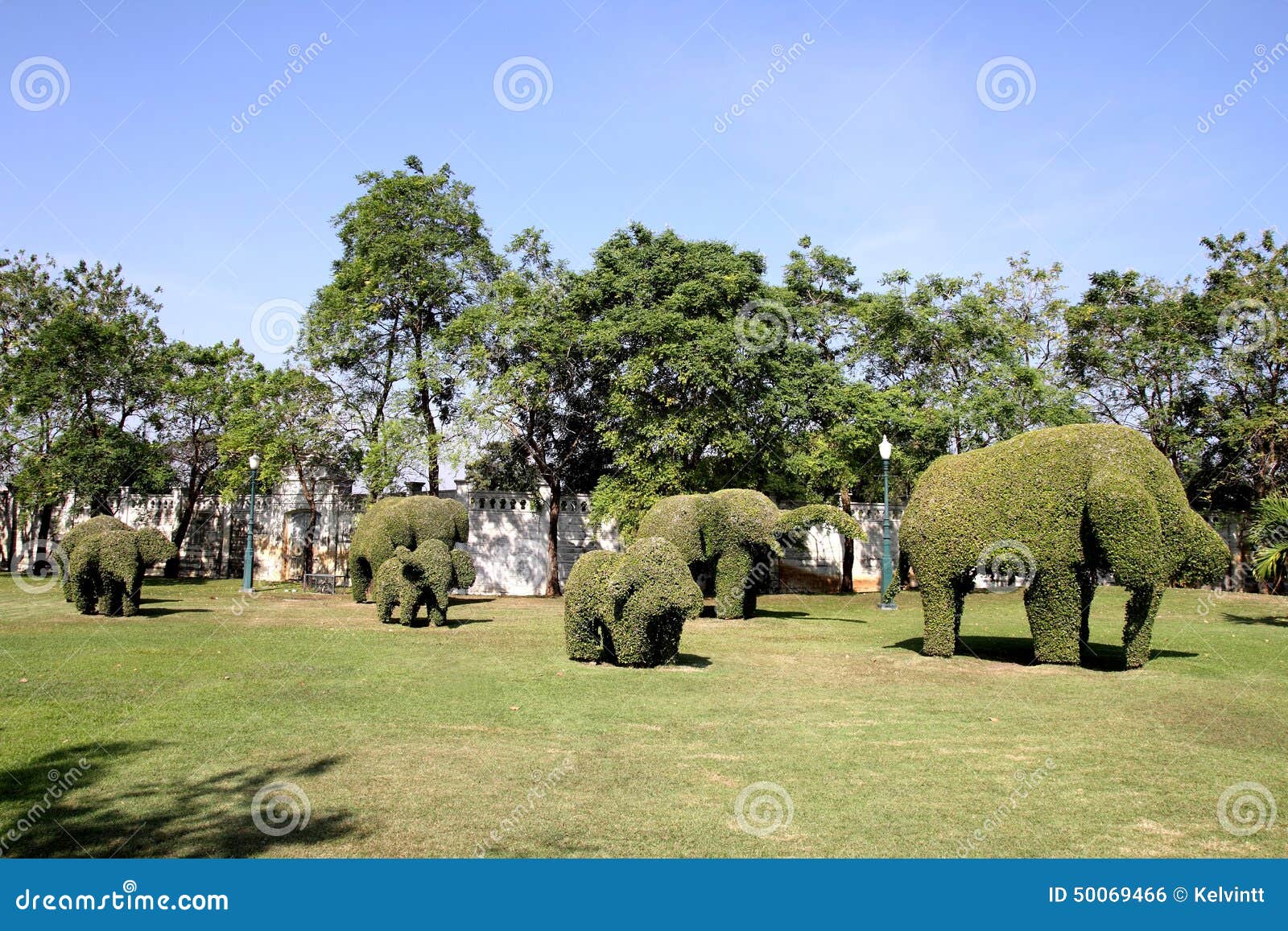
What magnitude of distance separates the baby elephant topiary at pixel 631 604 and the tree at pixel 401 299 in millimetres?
13043

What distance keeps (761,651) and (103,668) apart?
914 cm

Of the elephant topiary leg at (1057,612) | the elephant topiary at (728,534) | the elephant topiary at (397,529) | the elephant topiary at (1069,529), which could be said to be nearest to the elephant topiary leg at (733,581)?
the elephant topiary at (728,534)

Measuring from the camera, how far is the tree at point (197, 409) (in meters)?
28.7

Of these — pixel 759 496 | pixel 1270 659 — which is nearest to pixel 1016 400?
pixel 759 496

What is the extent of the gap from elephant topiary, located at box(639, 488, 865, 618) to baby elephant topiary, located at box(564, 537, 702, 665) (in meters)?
6.23

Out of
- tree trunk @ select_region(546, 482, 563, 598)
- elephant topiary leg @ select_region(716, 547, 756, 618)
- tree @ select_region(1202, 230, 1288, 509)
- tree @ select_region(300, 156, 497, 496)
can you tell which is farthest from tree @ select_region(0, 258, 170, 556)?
tree @ select_region(1202, 230, 1288, 509)

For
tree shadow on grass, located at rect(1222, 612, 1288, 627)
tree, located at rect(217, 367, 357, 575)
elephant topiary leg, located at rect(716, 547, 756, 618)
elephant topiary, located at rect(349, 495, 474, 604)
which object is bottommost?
tree shadow on grass, located at rect(1222, 612, 1288, 627)

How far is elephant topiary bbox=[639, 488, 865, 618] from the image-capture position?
19047mm

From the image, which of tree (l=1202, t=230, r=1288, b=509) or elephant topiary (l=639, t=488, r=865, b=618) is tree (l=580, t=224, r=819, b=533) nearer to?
elephant topiary (l=639, t=488, r=865, b=618)

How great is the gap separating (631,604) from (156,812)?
6.95 meters

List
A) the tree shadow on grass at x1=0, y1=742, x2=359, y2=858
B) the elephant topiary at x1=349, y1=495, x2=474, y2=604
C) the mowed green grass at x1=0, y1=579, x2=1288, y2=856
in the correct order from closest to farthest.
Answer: the tree shadow on grass at x1=0, y1=742, x2=359, y2=858, the mowed green grass at x1=0, y1=579, x2=1288, y2=856, the elephant topiary at x1=349, y1=495, x2=474, y2=604

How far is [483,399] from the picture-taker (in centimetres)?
2430

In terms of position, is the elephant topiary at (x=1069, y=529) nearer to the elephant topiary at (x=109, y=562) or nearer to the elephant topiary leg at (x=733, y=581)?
the elephant topiary leg at (x=733, y=581)

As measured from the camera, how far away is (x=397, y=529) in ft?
67.9
